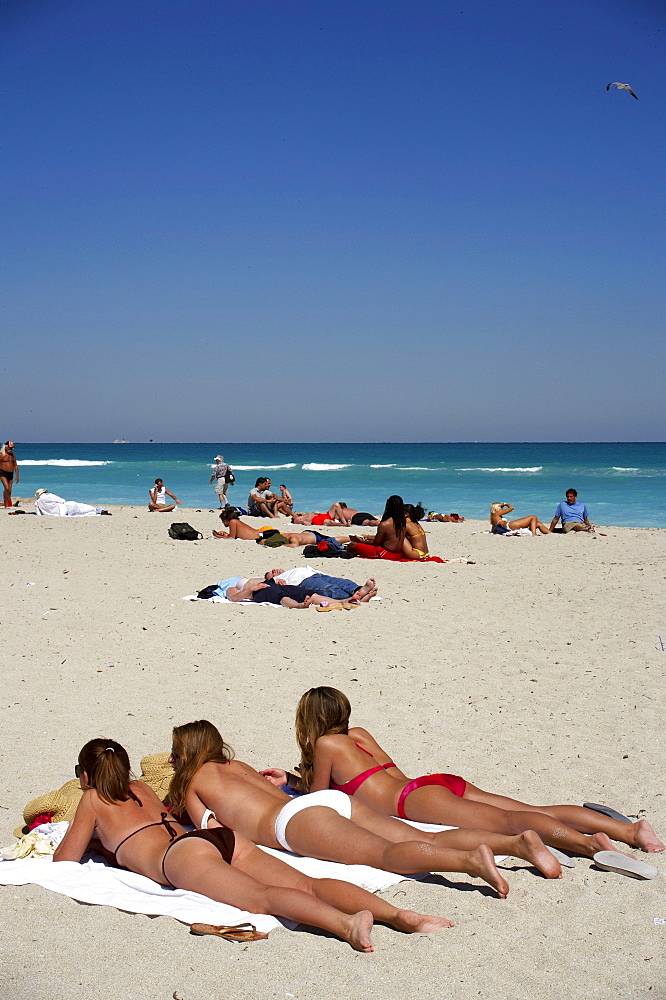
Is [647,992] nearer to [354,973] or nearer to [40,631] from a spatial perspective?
[354,973]

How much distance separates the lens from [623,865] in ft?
11.1

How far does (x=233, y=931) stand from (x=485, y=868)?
3.23 ft

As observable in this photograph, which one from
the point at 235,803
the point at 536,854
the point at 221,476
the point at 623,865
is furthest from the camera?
the point at 221,476

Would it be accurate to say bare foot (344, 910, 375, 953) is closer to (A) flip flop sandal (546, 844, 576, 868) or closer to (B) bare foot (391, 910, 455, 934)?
(B) bare foot (391, 910, 455, 934)

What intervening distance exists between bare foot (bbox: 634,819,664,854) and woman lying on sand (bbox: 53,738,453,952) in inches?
44.5

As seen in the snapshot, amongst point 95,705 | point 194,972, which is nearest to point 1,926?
point 194,972

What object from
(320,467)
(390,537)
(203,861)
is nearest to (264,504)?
(390,537)

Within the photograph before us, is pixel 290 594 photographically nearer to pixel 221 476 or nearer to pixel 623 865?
pixel 623 865

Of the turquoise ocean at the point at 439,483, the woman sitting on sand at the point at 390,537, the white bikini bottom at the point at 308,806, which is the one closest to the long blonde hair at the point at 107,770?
the white bikini bottom at the point at 308,806

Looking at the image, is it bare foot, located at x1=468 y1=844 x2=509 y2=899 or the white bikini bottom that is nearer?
bare foot, located at x1=468 y1=844 x2=509 y2=899

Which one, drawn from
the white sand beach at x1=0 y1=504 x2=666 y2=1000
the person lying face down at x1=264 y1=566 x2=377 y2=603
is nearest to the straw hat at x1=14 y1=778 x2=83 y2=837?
the white sand beach at x1=0 y1=504 x2=666 y2=1000

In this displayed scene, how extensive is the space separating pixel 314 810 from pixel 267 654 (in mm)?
3657

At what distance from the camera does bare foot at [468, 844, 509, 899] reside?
315cm

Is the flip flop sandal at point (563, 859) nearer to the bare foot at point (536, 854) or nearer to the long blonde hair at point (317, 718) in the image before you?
the bare foot at point (536, 854)
